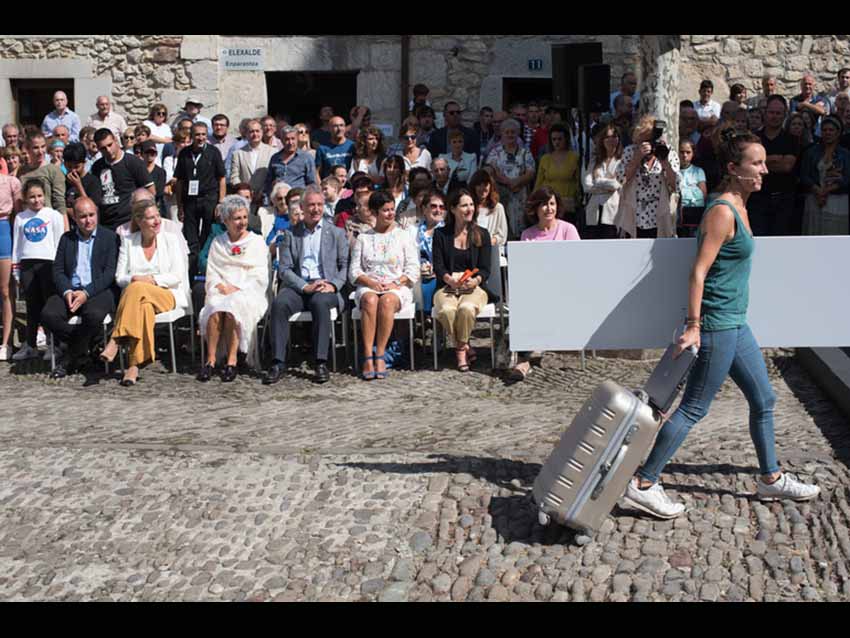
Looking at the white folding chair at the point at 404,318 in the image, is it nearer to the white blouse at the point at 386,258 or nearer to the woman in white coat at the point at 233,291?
the white blouse at the point at 386,258

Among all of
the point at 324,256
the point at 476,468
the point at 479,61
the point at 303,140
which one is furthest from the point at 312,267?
the point at 479,61

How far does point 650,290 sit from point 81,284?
587cm

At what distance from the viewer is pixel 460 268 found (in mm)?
10180

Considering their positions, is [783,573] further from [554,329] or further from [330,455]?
[330,455]

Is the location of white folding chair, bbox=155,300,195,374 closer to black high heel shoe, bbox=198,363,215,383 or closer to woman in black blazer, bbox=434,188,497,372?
black high heel shoe, bbox=198,363,215,383

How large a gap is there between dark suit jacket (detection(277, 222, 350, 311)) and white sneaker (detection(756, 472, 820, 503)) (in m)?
4.73

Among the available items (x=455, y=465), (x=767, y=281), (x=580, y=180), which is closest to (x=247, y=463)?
(x=455, y=465)

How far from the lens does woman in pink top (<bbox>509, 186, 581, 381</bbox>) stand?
905 centimetres

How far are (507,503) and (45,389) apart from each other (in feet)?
15.7

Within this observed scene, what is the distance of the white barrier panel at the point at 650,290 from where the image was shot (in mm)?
5996

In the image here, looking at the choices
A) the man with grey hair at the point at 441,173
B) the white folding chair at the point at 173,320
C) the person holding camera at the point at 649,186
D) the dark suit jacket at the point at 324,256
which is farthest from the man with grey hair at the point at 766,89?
the white folding chair at the point at 173,320

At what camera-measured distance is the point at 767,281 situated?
604 centimetres

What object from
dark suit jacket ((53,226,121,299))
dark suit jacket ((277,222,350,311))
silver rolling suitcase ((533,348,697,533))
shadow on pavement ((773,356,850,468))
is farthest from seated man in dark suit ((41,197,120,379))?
silver rolling suitcase ((533,348,697,533))

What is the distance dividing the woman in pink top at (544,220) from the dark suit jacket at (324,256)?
66.5 inches
